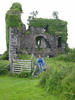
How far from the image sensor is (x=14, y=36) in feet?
80.3

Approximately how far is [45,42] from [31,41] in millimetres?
3393

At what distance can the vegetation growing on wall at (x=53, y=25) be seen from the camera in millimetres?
35812

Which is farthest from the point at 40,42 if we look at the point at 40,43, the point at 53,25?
the point at 53,25

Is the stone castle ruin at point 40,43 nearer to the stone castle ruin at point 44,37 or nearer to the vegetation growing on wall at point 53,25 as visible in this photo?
the stone castle ruin at point 44,37

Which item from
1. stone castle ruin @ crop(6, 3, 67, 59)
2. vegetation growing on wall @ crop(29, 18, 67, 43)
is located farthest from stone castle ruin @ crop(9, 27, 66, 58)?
vegetation growing on wall @ crop(29, 18, 67, 43)

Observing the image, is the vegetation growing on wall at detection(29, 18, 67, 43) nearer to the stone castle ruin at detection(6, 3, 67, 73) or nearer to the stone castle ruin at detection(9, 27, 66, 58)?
the stone castle ruin at detection(6, 3, 67, 73)

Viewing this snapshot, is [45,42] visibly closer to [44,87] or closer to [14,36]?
[14,36]

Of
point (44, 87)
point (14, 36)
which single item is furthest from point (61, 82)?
point (14, 36)

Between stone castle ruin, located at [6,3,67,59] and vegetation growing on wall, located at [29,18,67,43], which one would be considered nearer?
stone castle ruin, located at [6,3,67,59]

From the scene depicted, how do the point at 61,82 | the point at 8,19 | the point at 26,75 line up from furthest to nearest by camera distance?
the point at 8,19 → the point at 26,75 → the point at 61,82

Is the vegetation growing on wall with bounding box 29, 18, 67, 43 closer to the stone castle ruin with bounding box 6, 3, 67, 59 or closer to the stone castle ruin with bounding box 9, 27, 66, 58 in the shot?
the stone castle ruin with bounding box 6, 3, 67, 59

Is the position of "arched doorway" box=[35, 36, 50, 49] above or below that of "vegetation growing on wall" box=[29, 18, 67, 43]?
below

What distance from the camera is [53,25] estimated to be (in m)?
36.6

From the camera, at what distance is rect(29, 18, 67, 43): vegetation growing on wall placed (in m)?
35.8
